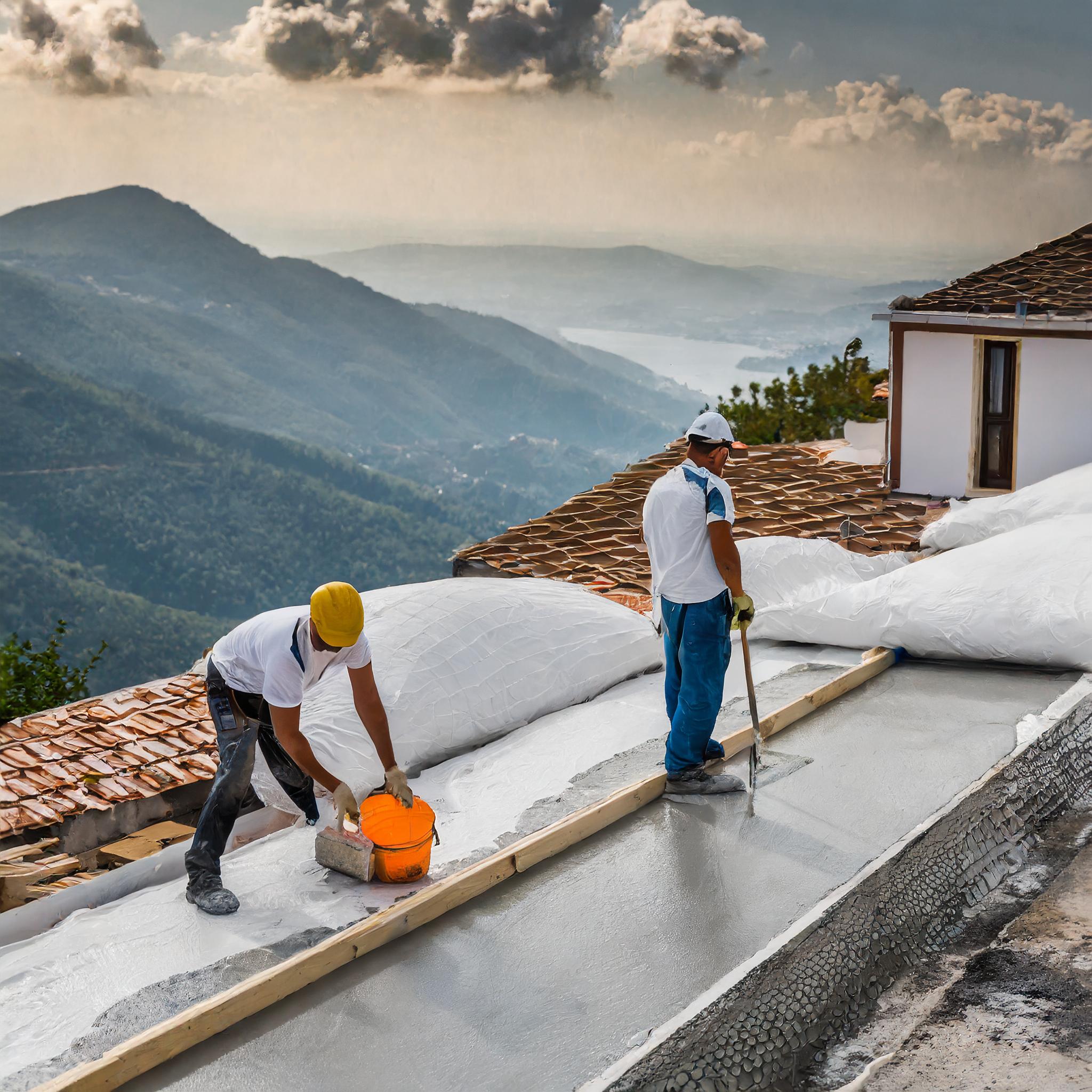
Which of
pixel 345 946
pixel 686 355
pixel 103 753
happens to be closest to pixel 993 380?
pixel 103 753

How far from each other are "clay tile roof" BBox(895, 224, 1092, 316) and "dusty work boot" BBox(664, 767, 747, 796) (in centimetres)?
756

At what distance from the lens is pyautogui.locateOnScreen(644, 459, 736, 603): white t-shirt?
4168 mm

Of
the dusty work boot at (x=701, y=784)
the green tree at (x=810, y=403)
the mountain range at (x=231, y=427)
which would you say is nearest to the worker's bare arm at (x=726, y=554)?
the dusty work boot at (x=701, y=784)

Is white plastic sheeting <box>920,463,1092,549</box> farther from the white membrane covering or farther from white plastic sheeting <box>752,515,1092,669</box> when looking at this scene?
the white membrane covering

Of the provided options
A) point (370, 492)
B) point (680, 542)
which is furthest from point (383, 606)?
point (370, 492)

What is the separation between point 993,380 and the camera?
439 inches

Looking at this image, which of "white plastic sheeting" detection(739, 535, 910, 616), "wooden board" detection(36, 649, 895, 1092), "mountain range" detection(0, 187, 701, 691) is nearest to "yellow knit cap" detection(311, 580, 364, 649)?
"wooden board" detection(36, 649, 895, 1092)

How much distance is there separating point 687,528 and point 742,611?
0.36 metres

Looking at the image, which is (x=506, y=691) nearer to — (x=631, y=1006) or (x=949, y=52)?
(x=631, y=1006)

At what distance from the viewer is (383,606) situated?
582cm

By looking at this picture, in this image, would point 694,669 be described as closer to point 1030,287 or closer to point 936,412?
point 936,412

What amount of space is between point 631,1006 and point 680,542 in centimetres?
169

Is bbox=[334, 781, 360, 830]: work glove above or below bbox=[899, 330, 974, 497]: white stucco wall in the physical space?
below

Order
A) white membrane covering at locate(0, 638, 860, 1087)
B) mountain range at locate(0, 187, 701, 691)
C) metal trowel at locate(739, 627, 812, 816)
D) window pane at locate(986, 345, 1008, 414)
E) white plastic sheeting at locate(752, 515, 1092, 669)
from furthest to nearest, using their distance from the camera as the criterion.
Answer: mountain range at locate(0, 187, 701, 691)
window pane at locate(986, 345, 1008, 414)
white plastic sheeting at locate(752, 515, 1092, 669)
metal trowel at locate(739, 627, 812, 816)
white membrane covering at locate(0, 638, 860, 1087)
